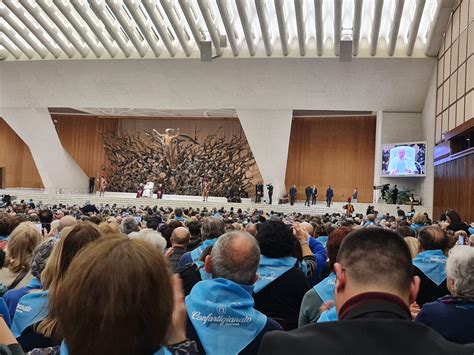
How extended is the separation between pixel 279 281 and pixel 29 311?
1.23m

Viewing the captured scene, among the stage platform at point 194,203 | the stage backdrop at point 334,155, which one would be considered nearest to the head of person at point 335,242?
the stage platform at point 194,203

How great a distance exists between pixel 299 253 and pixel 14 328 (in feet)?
6.44

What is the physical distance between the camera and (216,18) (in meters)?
18.5

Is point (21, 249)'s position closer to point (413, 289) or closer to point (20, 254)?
point (20, 254)

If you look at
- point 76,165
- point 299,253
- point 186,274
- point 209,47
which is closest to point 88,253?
point 186,274

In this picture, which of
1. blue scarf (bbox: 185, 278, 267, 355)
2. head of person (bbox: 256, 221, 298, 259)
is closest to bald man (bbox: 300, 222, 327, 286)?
head of person (bbox: 256, 221, 298, 259)

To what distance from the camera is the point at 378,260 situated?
115 cm

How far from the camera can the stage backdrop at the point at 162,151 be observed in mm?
24844

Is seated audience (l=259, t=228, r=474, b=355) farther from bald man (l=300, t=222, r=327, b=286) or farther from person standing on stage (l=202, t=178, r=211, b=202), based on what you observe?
person standing on stage (l=202, t=178, r=211, b=202)

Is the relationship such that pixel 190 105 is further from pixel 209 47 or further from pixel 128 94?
pixel 209 47

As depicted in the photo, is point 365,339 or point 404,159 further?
point 404,159

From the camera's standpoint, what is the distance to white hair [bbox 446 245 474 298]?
2.15 metres

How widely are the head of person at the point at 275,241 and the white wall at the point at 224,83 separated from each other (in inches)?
697

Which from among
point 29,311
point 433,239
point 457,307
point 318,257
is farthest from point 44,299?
point 433,239
